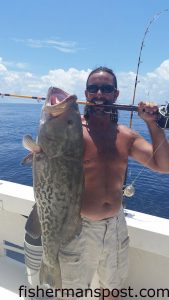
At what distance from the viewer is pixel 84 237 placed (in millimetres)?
2992

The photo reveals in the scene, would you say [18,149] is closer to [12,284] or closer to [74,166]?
[12,284]

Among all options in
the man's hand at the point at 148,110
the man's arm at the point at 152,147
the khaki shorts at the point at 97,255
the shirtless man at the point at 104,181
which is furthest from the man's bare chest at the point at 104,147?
the khaki shorts at the point at 97,255

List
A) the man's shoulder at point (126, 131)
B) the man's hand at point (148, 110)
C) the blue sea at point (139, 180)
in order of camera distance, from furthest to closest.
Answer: the blue sea at point (139, 180)
the man's shoulder at point (126, 131)
the man's hand at point (148, 110)

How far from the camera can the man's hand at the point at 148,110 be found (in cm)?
267

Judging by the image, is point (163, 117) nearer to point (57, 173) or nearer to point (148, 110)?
point (148, 110)

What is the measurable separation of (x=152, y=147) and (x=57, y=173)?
0.95m

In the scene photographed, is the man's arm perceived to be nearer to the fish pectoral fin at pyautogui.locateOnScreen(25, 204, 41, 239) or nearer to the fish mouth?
the fish mouth

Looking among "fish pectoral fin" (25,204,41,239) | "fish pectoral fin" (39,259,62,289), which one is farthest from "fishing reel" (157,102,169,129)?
"fish pectoral fin" (39,259,62,289)

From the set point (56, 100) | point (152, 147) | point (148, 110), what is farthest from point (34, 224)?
point (148, 110)

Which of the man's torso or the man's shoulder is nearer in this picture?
the man's torso

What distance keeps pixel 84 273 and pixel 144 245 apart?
82cm

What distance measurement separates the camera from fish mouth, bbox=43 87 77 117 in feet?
8.18

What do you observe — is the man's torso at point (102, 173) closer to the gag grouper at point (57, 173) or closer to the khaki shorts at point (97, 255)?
the khaki shorts at point (97, 255)

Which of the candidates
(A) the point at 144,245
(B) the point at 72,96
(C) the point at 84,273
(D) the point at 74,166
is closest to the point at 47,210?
(D) the point at 74,166
